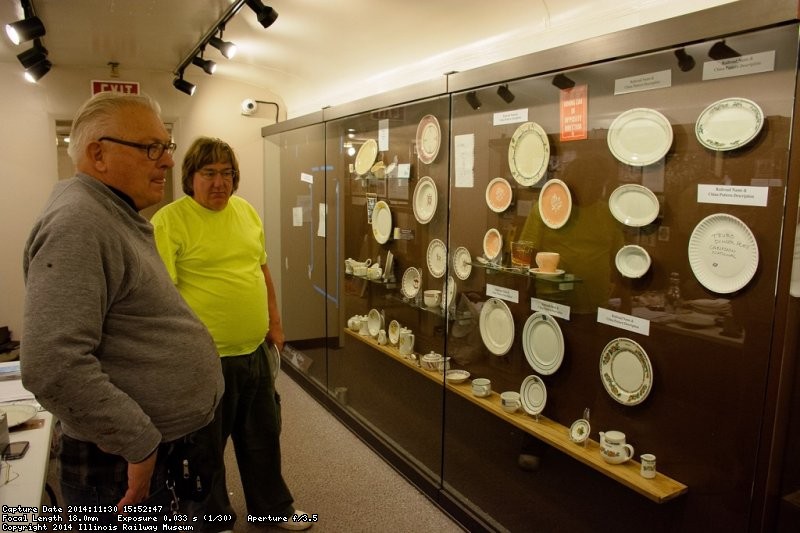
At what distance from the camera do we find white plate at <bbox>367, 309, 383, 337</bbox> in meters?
3.39

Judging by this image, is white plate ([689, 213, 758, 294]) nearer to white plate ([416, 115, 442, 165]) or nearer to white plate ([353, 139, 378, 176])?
white plate ([416, 115, 442, 165])

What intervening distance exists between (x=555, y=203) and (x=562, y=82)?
44 centimetres

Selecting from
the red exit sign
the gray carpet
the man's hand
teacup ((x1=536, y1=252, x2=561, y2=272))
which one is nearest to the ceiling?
the red exit sign

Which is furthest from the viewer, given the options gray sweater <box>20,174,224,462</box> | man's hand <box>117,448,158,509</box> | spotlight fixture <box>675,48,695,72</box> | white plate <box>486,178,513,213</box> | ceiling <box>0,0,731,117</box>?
white plate <box>486,178,513,213</box>

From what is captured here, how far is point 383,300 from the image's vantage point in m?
3.36

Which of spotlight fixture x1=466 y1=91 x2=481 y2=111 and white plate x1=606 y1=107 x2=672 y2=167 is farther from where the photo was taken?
spotlight fixture x1=466 y1=91 x2=481 y2=111

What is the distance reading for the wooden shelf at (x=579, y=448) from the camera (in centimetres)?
174

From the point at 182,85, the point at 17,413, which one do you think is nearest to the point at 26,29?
the point at 182,85

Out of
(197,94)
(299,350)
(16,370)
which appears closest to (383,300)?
(299,350)

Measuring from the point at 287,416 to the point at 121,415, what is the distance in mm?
2627

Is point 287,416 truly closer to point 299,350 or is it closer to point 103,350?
point 299,350

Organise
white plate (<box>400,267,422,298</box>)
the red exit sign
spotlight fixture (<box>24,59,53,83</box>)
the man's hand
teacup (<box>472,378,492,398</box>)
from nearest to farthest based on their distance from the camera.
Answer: the man's hand, teacup (<box>472,378,492,398</box>), white plate (<box>400,267,422,298</box>), spotlight fixture (<box>24,59,53,83</box>), the red exit sign

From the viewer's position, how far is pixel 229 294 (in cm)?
212

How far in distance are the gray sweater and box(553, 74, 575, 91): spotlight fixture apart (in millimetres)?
1492
